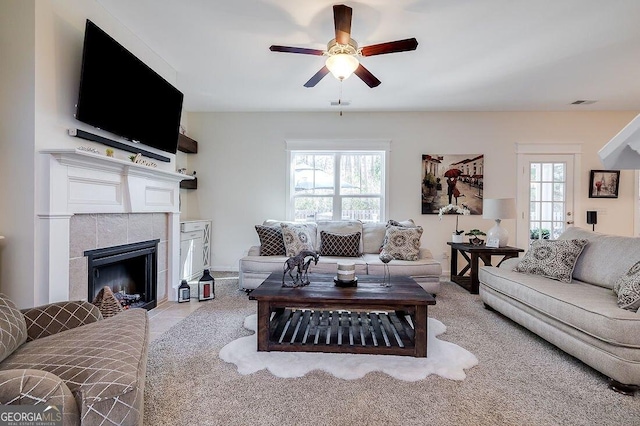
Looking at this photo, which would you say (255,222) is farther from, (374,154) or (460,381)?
(460,381)

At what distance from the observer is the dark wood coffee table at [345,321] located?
2.18 metres

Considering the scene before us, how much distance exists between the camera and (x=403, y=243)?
3953mm

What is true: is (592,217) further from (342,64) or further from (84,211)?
(84,211)

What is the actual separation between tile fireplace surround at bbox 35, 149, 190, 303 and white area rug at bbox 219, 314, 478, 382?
1.23 metres

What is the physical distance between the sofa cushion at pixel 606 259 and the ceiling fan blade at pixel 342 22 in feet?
9.18

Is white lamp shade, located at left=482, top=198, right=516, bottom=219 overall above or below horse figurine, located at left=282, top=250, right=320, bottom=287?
above

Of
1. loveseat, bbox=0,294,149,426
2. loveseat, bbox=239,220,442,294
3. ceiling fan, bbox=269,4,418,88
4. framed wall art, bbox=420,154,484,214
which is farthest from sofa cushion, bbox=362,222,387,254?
loveseat, bbox=0,294,149,426

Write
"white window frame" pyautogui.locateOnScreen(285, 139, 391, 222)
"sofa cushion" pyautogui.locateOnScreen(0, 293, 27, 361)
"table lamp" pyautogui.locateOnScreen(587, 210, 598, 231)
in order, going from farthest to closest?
1. "white window frame" pyautogui.locateOnScreen(285, 139, 391, 222)
2. "table lamp" pyautogui.locateOnScreen(587, 210, 598, 231)
3. "sofa cushion" pyautogui.locateOnScreen(0, 293, 27, 361)

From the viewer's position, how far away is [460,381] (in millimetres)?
1873

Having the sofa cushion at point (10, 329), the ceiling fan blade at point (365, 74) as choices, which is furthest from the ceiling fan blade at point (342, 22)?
the sofa cushion at point (10, 329)

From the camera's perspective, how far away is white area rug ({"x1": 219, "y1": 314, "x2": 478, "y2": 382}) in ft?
6.40

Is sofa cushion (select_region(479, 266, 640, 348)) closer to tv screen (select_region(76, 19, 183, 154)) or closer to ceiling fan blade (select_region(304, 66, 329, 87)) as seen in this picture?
ceiling fan blade (select_region(304, 66, 329, 87))

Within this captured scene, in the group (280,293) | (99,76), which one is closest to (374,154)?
(280,293)

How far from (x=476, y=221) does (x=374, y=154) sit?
6.50 feet
